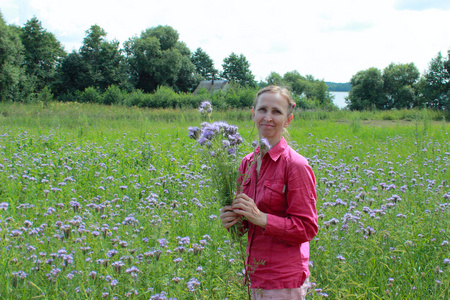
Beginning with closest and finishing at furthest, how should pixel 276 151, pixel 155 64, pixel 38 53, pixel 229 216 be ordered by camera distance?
pixel 229 216 → pixel 276 151 → pixel 38 53 → pixel 155 64

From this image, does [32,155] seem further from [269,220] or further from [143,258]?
[269,220]

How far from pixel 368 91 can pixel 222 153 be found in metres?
63.1

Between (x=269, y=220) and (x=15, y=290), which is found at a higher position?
(x=269, y=220)

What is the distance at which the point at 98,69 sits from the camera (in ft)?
177

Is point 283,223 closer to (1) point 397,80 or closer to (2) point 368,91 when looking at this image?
(2) point 368,91

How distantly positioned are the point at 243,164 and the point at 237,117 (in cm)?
1826

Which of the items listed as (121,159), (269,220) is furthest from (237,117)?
(269,220)

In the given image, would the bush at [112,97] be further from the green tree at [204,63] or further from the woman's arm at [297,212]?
the green tree at [204,63]

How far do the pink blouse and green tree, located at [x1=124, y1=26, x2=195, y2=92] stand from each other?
58076 mm

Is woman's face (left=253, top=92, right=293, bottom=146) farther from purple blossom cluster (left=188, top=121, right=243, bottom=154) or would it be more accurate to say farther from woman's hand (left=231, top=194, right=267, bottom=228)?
woman's hand (left=231, top=194, right=267, bottom=228)

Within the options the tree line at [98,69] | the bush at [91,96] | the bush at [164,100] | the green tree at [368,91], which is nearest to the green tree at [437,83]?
the tree line at [98,69]

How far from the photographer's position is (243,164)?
2285 mm

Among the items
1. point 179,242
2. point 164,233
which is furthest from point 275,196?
point 164,233

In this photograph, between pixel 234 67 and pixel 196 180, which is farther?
pixel 234 67
